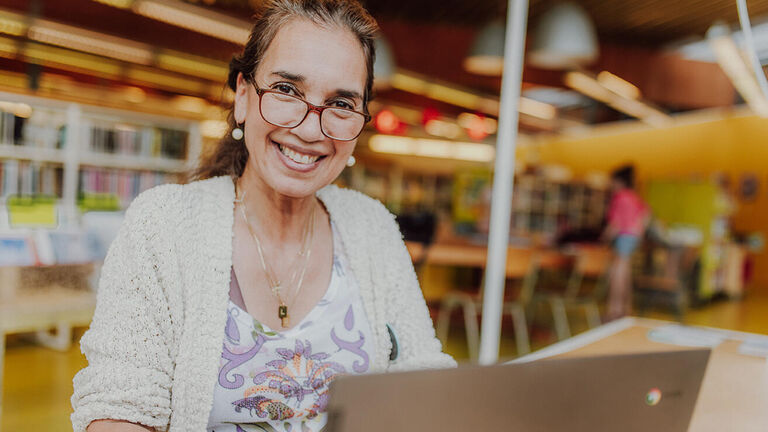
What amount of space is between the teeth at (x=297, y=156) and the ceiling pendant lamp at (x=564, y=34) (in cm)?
327

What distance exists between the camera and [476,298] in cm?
489

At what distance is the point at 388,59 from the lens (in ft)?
15.4

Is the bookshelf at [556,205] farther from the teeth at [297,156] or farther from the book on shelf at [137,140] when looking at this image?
the teeth at [297,156]

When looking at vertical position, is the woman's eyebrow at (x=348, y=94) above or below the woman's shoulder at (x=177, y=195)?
above

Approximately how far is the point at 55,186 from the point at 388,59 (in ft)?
8.12

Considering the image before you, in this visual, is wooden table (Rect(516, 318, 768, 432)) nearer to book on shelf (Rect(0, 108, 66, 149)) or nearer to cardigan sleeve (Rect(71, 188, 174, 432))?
cardigan sleeve (Rect(71, 188, 174, 432))

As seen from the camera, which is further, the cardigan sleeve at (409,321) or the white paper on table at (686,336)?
the white paper on table at (686,336)

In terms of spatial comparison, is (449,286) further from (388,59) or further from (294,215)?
(294,215)

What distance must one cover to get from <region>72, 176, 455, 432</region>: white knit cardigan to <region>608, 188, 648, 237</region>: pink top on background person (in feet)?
21.3

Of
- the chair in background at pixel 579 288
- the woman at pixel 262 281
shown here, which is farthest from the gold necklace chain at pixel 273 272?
the chair in background at pixel 579 288

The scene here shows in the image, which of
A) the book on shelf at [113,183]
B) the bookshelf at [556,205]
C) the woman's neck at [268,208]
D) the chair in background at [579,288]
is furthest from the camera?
the bookshelf at [556,205]

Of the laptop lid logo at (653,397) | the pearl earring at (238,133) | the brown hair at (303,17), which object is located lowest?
the laptop lid logo at (653,397)

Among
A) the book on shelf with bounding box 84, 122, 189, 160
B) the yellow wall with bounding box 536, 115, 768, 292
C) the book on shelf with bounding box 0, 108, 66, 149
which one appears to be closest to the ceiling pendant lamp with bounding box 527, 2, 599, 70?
the yellow wall with bounding box 536, 115, 768, 292

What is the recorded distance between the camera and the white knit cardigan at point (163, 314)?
3.26 ft
